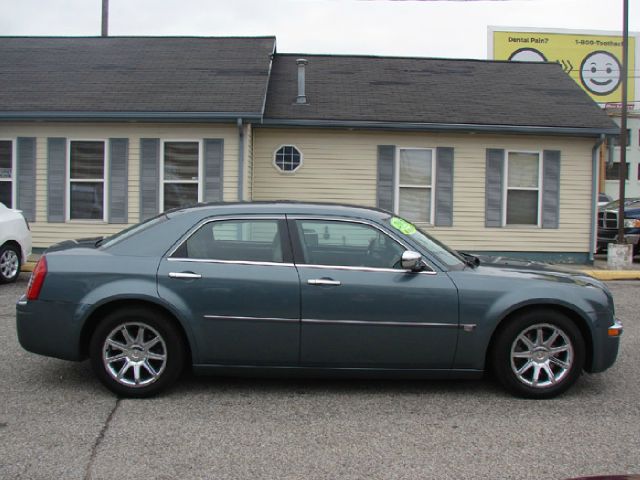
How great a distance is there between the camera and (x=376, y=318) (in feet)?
15.6

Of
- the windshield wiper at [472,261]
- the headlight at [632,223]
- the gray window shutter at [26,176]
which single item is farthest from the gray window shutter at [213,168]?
the headlight at [632,223]

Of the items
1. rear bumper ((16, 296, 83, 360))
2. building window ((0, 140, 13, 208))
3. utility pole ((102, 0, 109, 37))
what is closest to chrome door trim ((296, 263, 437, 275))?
rear bumper ((16, 296, 83, 360))

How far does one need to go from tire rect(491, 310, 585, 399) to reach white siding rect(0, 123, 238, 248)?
8826 millimetres

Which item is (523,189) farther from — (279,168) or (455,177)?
(279,168)

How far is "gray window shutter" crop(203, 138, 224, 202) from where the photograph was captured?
13.0 metres

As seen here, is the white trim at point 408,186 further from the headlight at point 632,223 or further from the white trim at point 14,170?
the white trim at point 14,170

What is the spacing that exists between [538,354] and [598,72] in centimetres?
4103

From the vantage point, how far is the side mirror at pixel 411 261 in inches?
187

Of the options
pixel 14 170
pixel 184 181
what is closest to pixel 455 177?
pixel 184 181

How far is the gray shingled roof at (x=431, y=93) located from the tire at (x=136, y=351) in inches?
353

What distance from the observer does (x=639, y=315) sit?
8.52 metres

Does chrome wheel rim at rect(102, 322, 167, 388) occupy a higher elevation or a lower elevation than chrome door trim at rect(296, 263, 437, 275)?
lower

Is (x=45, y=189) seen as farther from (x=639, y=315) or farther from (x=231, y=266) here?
(x=639, y=315)

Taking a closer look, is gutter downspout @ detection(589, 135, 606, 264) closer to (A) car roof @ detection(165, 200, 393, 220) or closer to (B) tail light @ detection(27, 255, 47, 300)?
(A) car roof @ detection(165, 200, 393, 220)
